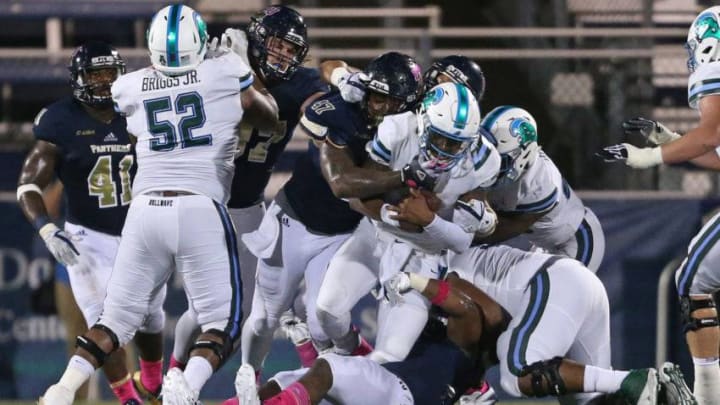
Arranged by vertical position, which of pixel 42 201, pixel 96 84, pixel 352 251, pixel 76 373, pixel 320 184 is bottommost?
pixel 76 373

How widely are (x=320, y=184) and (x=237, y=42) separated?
0.90m

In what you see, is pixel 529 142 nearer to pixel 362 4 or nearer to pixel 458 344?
pixel 458 344

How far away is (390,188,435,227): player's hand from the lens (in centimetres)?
641

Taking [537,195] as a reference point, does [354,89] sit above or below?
above

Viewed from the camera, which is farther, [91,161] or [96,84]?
[91,161]

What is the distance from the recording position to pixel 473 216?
6.40 meters

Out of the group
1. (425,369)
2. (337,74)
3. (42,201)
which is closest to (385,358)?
(425,369)

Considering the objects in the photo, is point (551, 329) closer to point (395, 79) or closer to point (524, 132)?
point (524, 132)

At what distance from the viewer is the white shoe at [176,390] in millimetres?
6102

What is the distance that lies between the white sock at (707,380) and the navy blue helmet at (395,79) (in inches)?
74.4

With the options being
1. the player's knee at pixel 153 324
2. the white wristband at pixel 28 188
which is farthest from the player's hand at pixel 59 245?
the player's knee at pixel 153 324

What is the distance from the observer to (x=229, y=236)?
6.63 m

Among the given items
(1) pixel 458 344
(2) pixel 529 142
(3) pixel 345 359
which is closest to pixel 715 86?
(2) pixel 529 142

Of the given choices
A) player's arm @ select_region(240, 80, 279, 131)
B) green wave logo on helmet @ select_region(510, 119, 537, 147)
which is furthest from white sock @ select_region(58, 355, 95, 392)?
green wave logo on helmet @ select_region(510, 119, 537, 147)
